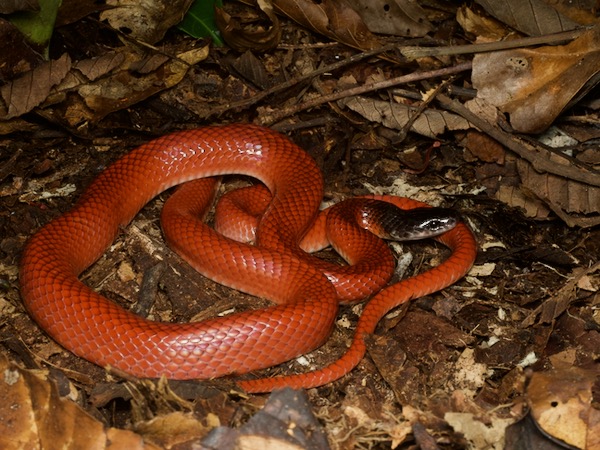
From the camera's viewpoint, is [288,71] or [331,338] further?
[288,71]

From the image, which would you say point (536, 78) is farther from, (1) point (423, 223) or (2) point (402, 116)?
(1) point (423, 223)

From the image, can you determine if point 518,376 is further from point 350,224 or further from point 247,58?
point 247,58

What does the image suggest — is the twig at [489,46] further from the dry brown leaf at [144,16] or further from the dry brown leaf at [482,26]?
the dry brown leaf at [144,16]

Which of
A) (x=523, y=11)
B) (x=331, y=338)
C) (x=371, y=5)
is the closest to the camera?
(x=331, y=338)

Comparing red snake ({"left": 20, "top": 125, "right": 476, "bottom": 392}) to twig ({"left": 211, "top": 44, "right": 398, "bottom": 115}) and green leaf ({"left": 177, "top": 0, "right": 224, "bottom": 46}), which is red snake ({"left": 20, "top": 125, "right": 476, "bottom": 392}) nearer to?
twig ({"left": 211, "top": 44, "right": 398, "bottom": 115})

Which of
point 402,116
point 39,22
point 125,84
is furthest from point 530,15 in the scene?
point 39,22

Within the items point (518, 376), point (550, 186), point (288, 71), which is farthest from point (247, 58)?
point (518, 376)

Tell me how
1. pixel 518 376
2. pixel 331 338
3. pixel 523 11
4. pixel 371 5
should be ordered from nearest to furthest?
pixel 518 376 → pixel 331 338 → pixel 523 11 → pixel 371 5
